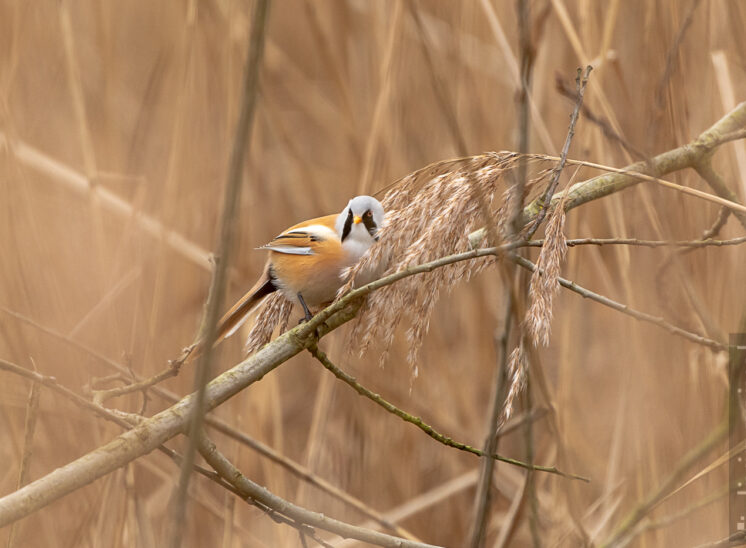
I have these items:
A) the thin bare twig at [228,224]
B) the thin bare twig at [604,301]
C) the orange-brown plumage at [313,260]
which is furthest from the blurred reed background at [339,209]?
the thin bare twig at [228,224]

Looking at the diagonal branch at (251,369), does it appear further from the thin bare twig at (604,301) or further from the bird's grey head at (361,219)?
the bird's grey head at (361,219)

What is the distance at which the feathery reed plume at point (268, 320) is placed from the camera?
143cm

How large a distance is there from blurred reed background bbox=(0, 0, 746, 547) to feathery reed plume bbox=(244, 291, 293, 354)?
14.4 inches

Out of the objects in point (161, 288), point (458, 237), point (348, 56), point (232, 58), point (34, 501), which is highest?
point (348, 56)

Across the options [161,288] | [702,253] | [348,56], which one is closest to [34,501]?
[161,288]

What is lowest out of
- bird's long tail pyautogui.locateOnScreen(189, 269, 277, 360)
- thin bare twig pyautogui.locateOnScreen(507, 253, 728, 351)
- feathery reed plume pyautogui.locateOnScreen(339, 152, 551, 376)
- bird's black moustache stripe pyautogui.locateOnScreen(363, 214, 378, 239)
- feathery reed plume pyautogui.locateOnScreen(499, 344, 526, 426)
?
feathery reed plume pyautogui.locateOnScreen(499, 344, 526, 426)

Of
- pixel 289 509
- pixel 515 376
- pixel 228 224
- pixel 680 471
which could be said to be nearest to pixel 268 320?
pixel 289 509

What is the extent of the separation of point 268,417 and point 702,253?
1.21 m

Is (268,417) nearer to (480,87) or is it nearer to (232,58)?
(232,58)

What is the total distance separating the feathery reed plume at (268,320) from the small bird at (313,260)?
0.02 m

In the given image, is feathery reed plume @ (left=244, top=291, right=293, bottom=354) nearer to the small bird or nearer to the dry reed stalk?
the small bird

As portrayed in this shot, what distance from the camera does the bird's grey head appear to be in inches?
63.8

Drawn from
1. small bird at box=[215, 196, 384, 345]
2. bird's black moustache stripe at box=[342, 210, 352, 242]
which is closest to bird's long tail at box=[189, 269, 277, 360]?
small bird at box=[215, 196, 384, 345]

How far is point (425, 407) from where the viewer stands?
7.93ft
